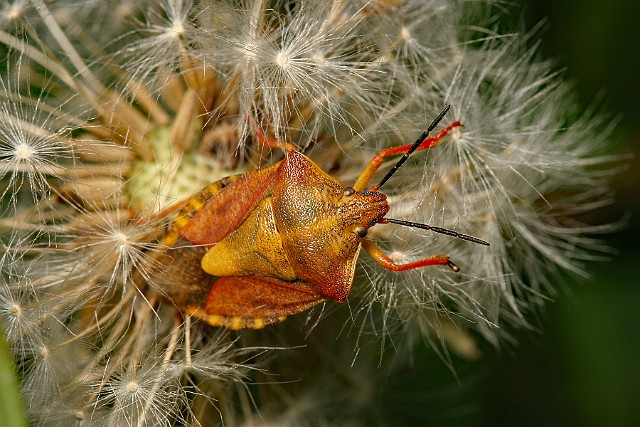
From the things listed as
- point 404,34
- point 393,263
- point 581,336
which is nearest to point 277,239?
point 393,263

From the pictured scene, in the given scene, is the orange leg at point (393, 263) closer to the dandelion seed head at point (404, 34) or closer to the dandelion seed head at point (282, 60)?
the dandelion seed head at point (282, 60)

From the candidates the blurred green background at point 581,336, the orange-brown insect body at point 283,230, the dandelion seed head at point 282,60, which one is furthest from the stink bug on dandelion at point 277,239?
the blurred green background at point 581,336

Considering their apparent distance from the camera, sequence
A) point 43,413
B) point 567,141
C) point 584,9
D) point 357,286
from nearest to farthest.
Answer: point 43,413
point 357,286
point 567,141
point 584,9

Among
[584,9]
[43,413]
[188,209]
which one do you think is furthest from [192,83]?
[584,9]

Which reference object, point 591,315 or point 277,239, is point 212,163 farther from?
point 591,315

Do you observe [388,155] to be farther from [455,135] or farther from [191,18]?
[191,18]
